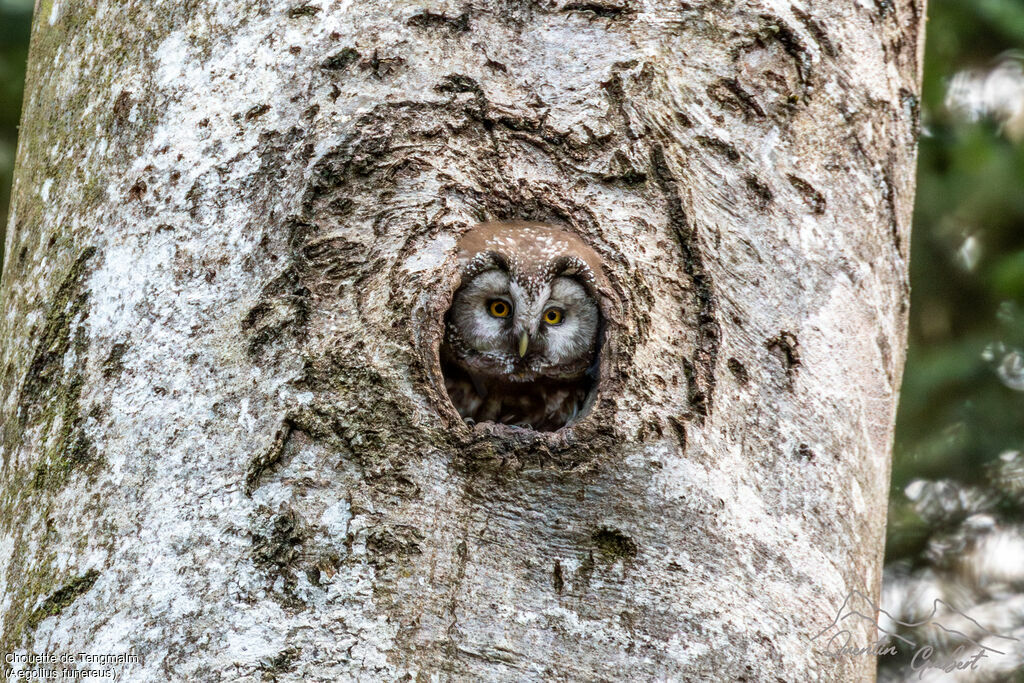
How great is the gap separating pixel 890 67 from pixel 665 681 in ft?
5.61

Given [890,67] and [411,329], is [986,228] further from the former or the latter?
[411,329]

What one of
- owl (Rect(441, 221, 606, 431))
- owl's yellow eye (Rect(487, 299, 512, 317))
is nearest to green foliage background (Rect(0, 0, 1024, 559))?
owl (Rect(441, 221, 606, 431))

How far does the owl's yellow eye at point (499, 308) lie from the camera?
3496 mm

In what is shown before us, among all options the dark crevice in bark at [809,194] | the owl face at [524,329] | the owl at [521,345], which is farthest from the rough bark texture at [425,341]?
the owl face at [524,329]

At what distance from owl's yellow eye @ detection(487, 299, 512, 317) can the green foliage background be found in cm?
250

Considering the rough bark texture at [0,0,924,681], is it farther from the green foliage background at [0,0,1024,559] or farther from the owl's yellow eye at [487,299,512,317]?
the green foliage background at [0,0,1024,559]

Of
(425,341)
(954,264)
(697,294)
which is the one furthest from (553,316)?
(954,264)

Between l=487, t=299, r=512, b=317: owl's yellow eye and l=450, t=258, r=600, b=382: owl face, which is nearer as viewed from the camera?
l=450, t=258, r=600, b=382: owl face

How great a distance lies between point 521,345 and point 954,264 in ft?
10.7

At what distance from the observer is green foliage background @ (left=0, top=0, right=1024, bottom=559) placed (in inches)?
197

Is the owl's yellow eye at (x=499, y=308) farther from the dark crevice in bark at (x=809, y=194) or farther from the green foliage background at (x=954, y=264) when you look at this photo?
the green foliage background at (x=954, y=264)

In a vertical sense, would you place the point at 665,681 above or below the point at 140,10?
below

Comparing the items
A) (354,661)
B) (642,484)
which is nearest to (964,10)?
(642,484)

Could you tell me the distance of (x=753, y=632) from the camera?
6.80 ft
